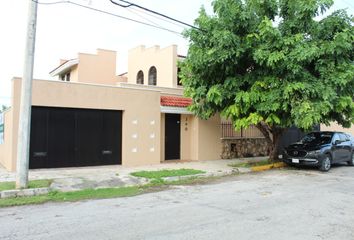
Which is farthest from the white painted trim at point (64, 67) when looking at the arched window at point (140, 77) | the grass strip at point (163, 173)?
the grass strip at point (163, 173)

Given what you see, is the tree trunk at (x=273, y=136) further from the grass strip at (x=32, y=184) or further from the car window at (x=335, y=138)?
the grass strip at (x=32, y=184)

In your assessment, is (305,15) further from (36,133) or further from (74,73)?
(74,73)

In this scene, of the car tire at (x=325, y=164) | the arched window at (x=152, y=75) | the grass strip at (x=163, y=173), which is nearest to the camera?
the grass strip at (x=163, y=173)

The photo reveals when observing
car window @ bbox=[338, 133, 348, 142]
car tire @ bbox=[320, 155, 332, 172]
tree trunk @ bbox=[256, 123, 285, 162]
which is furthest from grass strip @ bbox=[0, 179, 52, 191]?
car window @ bbox=[338, 133, 348, 142]

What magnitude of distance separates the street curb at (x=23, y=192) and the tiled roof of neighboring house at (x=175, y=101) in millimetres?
7894

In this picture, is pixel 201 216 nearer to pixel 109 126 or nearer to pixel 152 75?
pixel 109 126

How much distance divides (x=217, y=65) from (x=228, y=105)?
5.91 feet

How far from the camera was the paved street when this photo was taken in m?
6.01

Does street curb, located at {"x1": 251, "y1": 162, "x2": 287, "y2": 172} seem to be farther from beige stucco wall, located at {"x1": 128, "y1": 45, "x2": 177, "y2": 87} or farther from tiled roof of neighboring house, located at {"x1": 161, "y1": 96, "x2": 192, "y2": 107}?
beige stucco wall, located at {"x1": 128, "y1": 45, "x2": 177, "y2": 87}

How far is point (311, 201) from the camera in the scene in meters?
8.80

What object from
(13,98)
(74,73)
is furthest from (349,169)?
(74,73)

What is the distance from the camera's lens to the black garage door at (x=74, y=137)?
13258mm

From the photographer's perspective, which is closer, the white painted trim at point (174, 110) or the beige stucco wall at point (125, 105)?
the beige stucco wall at point (125, 105)

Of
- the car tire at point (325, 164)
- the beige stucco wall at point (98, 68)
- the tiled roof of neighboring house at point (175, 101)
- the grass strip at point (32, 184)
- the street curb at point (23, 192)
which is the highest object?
the beige stucco wall at point (98, 68)
